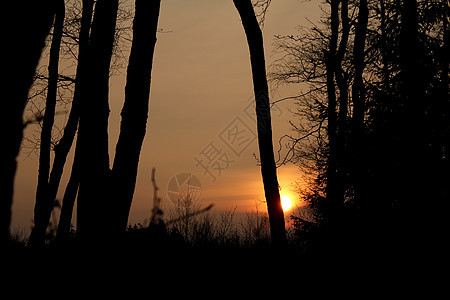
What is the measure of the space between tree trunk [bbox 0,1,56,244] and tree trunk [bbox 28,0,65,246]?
7858 mm

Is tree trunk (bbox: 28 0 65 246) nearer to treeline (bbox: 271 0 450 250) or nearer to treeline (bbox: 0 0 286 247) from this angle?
treeline (bbox: 0 0 286 247)

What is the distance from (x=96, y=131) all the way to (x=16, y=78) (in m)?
3.85

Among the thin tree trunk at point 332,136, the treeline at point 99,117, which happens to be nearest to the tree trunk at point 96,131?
the treeline at point 99,117

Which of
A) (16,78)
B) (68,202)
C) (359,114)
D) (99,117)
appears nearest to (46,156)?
(68,202)

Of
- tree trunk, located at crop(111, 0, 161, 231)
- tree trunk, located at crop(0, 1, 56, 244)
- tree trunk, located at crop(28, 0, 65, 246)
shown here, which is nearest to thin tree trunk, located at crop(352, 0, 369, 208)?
tree trunk, located at crop(111, 0, 161, 231)

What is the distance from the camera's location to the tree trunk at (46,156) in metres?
9.84

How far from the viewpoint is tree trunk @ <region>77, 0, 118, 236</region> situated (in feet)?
17.8

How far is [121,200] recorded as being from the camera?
5.41 meters

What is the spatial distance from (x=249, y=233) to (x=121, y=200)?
669cm

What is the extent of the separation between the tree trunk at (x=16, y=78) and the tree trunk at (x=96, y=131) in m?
3.55

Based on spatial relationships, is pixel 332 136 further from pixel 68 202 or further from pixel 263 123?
pixel 68 202

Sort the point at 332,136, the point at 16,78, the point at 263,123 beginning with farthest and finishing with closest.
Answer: the point at 332,136, the point at 263,123, the point at 16,78

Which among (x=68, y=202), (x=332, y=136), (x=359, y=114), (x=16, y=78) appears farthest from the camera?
(x=332, y=136)

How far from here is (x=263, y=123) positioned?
741 centimetres
